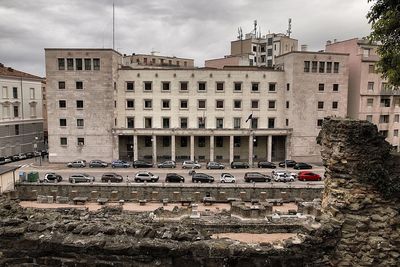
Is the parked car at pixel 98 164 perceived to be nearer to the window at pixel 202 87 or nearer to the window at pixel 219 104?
the window at pixel 202 87

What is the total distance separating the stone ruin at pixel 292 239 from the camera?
6.65 metres

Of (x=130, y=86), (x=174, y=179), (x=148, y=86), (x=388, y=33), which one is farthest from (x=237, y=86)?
(x=388, y=33)

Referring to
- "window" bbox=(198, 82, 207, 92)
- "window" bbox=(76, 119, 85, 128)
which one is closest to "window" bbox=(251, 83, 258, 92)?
"window" bbox=(198, 82, 207, 92)

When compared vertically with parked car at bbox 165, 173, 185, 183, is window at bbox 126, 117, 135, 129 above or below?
above

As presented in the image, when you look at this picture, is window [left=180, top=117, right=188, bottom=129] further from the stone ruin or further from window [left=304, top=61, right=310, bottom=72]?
the stone ruin

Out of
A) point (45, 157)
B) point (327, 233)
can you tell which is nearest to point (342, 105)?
point (327, 233)

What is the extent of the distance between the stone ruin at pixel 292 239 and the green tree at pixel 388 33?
7.64m

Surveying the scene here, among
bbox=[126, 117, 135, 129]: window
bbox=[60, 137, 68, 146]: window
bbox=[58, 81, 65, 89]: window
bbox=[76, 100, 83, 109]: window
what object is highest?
bbox=[58, 81, 65, 89]: window

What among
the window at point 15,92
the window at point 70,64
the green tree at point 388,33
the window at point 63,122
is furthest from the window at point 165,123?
the green tree at point 388,33

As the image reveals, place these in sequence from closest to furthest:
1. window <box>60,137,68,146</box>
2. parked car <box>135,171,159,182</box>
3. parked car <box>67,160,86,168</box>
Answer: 1. parked car <box>135,171,159,182</box>
2. parked car <box>67,160,86,168</box>
3. window <box>60,137,68,146</box>

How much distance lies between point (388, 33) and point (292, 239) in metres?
12.5

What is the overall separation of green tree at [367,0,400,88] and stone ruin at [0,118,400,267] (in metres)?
7.64

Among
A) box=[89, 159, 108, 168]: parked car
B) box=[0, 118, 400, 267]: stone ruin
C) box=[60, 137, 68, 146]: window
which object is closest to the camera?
box=[0, 118, 400, 267]: stone ruin

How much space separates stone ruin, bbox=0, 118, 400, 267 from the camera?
665 cm
